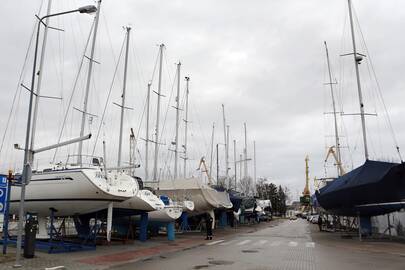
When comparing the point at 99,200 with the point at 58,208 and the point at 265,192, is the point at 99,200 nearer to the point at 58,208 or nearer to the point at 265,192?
the point at 58,208

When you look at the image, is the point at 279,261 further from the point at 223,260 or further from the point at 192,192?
the point at 192,192

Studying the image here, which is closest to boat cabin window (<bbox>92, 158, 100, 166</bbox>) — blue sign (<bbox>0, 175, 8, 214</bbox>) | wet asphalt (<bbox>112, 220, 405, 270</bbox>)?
blue sign (<bbox>0, 175, 8, 214</bbox>)

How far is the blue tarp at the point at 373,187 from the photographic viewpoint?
72.2ft

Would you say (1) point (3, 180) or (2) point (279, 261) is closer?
(1) point (3, 180)

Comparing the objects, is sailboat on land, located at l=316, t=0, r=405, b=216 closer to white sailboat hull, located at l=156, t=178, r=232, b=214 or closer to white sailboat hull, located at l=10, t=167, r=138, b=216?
white sailboat hull, located at l=156, t=178, r=232, b=214

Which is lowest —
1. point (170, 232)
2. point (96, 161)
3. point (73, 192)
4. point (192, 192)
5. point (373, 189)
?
point (170, 232)

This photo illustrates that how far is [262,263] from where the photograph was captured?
45.2ft

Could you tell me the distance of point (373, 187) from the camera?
883 inches

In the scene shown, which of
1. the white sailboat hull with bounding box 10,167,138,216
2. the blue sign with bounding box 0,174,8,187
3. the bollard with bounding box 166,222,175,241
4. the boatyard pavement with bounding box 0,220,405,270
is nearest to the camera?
the boatyard pavement with bounding box 0,220,405,270

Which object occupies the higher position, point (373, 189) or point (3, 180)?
point (373, 189)

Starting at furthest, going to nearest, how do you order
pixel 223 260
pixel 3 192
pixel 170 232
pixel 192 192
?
pixel 192 192 → pixel 170 232 → pixel 223 260 → pixel 3 192

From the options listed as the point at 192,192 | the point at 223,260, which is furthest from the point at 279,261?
the point at 192,192

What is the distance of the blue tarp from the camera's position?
22.0 metres

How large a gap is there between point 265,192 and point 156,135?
84.3 meters
